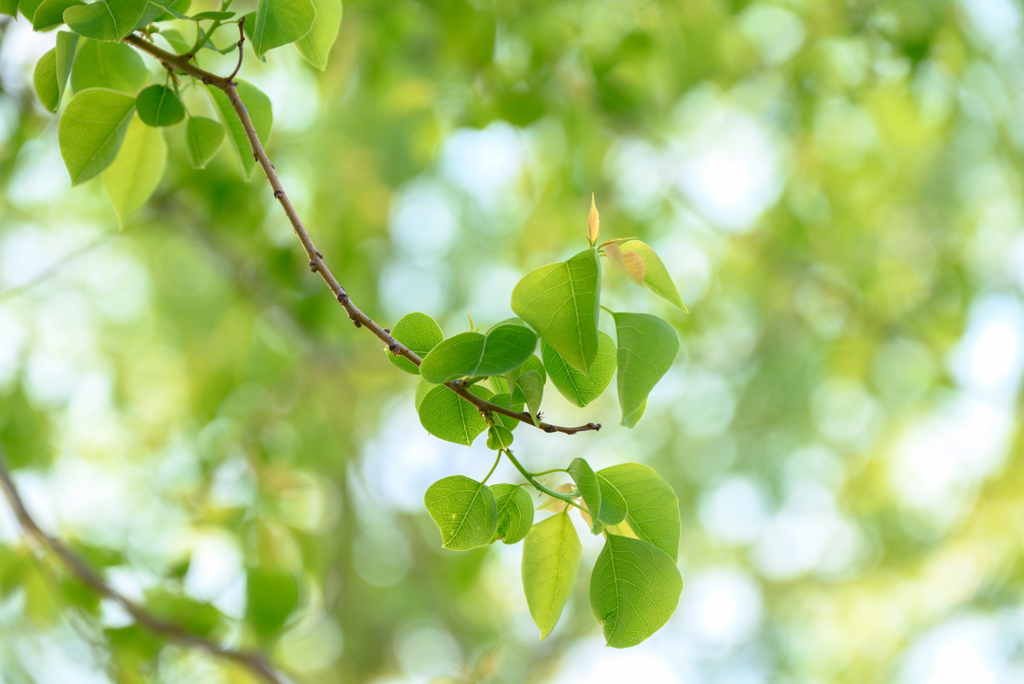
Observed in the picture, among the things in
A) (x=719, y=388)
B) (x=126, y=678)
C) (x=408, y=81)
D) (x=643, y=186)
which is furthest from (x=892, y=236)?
(x=126, y=678)

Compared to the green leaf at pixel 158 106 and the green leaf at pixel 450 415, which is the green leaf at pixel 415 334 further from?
the green leaf at pixel 158 106

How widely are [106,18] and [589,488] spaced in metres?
0.26

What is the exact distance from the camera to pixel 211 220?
3.34ft

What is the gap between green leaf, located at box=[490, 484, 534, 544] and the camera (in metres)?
0.31

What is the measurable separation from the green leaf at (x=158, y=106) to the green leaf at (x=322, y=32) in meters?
0.07

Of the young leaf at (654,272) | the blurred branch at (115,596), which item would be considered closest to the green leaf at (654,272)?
the young leaf at (654,272)

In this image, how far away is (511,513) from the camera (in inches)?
12.1

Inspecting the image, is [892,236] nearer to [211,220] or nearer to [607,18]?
[607,18]

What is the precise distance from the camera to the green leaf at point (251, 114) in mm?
357

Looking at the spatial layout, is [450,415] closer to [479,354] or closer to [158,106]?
[479,354]

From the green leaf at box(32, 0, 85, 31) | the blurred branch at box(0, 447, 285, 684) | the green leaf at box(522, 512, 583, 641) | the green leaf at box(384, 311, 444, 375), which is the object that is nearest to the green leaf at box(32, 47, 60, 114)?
the green leaf at box(32, 0, 85, 31)

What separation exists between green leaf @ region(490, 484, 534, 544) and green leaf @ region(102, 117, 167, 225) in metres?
0.27

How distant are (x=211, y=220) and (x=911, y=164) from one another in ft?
6.91

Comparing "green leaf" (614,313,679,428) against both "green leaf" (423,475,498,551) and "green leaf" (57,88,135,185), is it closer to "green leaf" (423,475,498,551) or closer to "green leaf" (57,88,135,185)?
"green leaf" (423,475,498,551)
